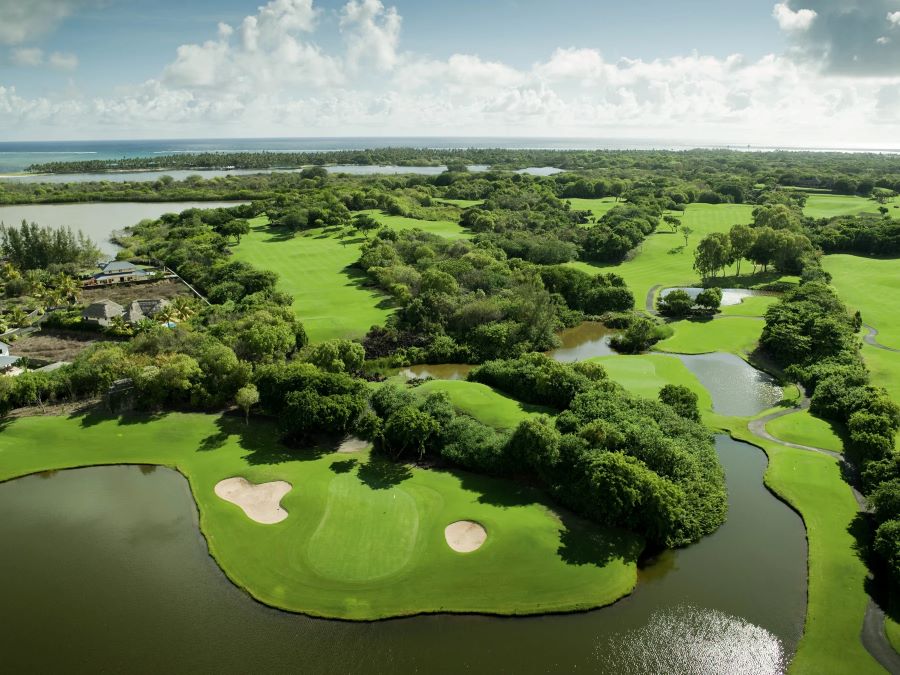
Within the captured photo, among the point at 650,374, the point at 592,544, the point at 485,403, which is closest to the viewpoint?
Result: the point at 592,544

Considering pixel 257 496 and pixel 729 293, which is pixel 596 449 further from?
pixel 729 293

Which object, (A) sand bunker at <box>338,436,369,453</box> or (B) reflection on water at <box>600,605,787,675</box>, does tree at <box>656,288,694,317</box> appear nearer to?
(A) sand bunker at <box>338,436,369,453</box>

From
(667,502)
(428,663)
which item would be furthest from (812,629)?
(428,663)

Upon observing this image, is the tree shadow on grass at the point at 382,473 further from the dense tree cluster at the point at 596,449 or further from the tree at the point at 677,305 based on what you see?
the tree at the point at 677,305

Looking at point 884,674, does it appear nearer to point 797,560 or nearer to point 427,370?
point 797,560

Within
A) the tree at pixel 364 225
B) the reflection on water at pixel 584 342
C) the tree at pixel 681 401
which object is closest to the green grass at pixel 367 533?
the tree at pixel 681 401

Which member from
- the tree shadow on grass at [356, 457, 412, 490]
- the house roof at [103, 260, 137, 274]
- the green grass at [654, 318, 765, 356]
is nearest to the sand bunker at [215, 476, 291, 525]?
the tree shadow on grass at [356, 457, 412, 490]

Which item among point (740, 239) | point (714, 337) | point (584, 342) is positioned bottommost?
point (584, 342)

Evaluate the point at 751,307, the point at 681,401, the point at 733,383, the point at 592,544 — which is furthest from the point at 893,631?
the point at 751,307
